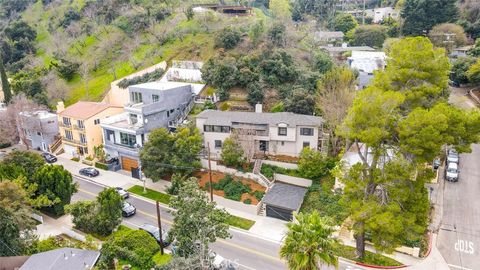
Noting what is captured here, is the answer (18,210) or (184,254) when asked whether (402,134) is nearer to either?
(184,254)

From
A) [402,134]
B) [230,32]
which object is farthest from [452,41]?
[402,134]

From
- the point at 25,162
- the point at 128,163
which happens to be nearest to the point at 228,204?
the point at 128,163

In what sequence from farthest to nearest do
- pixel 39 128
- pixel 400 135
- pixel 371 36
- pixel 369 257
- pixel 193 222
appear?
pixel 371 36, pixel 39 128, pixel 369 257, pixel 400 135, pixel 193 222

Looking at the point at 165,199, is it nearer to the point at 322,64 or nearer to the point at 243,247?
the point at 243,247

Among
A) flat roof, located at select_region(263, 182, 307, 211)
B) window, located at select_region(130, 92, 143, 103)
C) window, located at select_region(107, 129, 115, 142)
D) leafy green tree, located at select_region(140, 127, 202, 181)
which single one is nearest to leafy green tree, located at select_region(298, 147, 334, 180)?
flat roof, located at select_region(263, 182, 307, 211)

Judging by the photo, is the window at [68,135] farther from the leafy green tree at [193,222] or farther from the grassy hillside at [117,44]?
the leafy green tree at [193,222]

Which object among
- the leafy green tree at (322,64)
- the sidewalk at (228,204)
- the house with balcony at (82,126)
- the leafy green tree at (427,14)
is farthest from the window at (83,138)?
the leafy green tree at (427,14)
